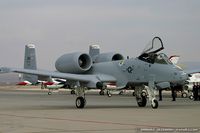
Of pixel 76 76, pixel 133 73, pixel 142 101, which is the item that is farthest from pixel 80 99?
pixel 142 101

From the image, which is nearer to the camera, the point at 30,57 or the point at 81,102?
the point at 81,102

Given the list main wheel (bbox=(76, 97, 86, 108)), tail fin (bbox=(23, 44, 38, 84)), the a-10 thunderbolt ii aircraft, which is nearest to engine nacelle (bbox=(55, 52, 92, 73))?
the a-10 thunderbolt ii aircraft

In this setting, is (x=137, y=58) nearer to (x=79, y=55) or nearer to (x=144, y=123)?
(x=79, y=55)

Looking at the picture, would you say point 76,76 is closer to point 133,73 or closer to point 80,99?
point 80,99

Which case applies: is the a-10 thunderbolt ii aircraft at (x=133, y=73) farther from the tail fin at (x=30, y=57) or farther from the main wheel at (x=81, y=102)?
the tail fin at (x=30, y=57)

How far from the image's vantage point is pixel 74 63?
24.4 m

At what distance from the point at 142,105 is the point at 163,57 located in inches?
119

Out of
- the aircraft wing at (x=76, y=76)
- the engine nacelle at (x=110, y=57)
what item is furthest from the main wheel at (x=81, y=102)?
the engine nacelle at (x=110, y=57)

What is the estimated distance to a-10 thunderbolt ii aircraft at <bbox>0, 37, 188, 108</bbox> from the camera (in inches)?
832

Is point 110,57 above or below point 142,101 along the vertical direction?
above

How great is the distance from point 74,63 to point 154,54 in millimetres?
4959

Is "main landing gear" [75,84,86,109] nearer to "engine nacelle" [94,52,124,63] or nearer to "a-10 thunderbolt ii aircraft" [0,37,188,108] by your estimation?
"a-10 thunderbolt ii aircraft" [0,37,188,108]

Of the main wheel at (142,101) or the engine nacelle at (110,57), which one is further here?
the engine nacelle at (110,57)

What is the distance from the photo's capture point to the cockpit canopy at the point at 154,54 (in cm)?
2159
